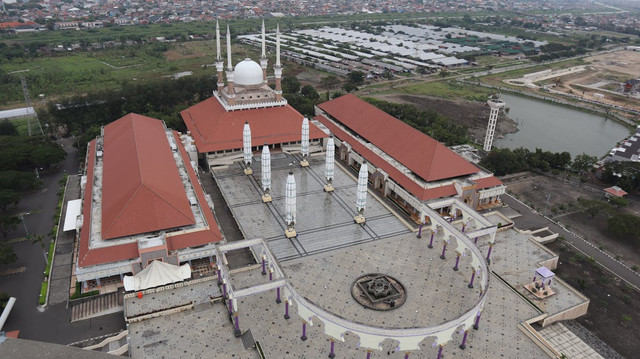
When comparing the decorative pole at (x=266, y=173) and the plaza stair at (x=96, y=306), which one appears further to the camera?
the decorative pole at (x=266, y=173)

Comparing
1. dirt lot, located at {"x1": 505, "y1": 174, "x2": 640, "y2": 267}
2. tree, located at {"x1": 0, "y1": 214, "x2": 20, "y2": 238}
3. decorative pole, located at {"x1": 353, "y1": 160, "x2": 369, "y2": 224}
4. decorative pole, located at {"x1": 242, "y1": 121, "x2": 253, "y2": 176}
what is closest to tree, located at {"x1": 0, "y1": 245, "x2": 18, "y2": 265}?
tree, located at {"x1": 0, "y1": 214, "x2": 20, "y2": 238}

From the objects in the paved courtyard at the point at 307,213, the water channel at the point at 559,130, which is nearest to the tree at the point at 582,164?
the water channel at the point at 559,130

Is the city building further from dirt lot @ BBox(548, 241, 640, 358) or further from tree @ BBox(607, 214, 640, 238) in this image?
tree @ BBox(607, 214, 640, 238)

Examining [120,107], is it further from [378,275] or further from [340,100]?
[378,275]

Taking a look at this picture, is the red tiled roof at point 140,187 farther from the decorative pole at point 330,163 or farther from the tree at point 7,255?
the decorative pole at point 330,163

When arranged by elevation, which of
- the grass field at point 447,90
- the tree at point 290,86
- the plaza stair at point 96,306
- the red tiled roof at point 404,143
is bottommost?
the plaza stair at point 96,306

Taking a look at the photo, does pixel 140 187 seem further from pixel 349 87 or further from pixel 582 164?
pixel 349 87

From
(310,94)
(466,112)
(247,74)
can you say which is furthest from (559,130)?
(247,74)
